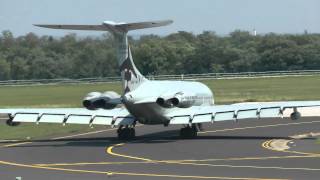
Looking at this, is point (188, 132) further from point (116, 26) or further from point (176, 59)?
point (176, 59)

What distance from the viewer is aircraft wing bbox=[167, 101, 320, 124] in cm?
3712

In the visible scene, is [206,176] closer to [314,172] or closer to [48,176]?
[314,172]

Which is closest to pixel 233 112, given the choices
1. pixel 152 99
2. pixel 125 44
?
pixel 152 99

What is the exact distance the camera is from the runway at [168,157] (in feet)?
81.5

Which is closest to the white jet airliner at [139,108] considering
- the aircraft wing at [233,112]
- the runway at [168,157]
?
the aircraft wing at [233,112]

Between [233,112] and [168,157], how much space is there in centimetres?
818

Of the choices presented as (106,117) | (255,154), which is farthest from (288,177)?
(106,117)

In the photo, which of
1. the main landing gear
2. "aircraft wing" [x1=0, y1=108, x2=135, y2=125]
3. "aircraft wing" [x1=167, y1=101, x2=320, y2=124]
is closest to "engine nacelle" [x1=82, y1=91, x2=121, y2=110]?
"aircraft wing" [x1=0, y1=108, x2=135, y2=125]

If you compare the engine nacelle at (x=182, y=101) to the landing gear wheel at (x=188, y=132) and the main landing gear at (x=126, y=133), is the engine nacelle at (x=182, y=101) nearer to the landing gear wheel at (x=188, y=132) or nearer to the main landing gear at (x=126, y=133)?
the landing gear wheel at (x=188, y=132)

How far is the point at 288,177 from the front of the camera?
23.2m

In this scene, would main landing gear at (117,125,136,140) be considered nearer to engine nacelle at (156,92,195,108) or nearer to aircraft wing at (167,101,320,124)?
→ aircraft wing at (167,101,320,124)

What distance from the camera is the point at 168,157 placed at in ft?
100

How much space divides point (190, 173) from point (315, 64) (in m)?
140

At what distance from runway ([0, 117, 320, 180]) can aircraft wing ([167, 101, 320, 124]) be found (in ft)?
3.87
